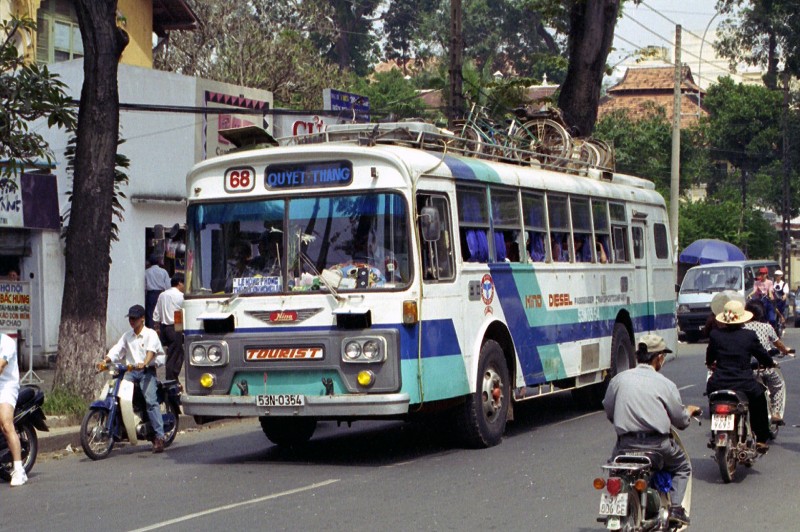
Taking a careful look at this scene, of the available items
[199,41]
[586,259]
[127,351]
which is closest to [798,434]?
[586,259]

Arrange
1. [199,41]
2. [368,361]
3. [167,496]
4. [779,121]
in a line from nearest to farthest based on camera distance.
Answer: [167,496] < [368,361] < [199,41] < [779,121]

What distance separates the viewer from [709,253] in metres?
41.6

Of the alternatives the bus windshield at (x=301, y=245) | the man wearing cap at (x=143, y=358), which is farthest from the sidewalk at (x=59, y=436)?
the bus windshield at (x=301, y=245)

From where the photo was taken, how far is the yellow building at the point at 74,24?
26.0m

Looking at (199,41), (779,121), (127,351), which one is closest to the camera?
(127,351)

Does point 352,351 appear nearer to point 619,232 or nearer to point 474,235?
point 474,235

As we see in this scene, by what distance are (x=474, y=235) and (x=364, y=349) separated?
205 centimetres

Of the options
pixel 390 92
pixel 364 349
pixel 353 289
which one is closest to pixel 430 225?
pixel 353 289

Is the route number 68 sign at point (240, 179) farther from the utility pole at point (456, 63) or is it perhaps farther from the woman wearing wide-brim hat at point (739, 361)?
the utility pole at point (456, 63)

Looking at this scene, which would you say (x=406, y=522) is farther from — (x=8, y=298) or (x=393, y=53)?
(x=393, y=53)

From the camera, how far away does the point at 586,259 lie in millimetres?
15047

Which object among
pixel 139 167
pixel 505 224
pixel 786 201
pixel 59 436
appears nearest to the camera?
pixel 505 224

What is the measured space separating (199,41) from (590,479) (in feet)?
99.4

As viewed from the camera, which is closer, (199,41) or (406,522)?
(406,522)
